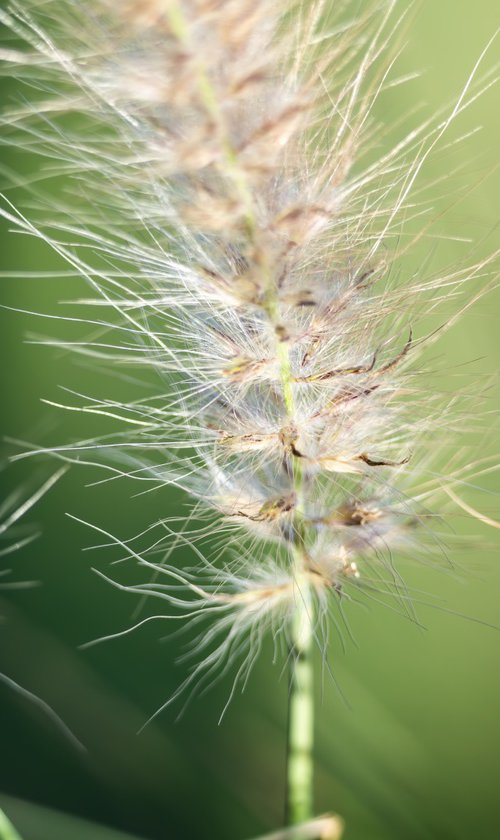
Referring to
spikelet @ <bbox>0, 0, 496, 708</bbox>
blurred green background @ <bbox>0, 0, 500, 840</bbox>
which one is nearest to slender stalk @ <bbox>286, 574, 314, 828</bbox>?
spikelet @ <bbox>0, 0, 496, 708</bbox>

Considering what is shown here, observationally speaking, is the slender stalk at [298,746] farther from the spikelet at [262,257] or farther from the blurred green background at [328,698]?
the blurred green background at [328,698]

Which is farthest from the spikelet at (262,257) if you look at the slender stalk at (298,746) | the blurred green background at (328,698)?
the blurred green background at (328,698)

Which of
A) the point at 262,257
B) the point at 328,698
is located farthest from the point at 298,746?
the point at 328,698

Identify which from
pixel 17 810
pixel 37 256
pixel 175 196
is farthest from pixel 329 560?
pixel 37 256

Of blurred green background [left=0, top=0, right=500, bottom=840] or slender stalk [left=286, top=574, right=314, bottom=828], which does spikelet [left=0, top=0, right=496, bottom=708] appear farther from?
blurred green background [left=0, top=0, right=500, bottom=840]

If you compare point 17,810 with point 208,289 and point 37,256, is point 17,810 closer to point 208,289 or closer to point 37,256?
point 208,289

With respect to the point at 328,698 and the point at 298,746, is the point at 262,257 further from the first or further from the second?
the point at 328,698
